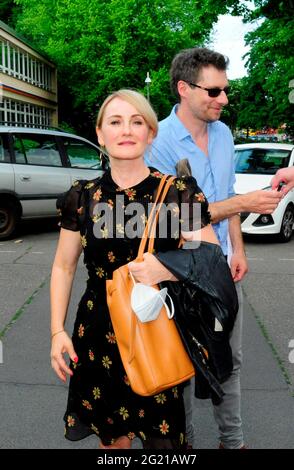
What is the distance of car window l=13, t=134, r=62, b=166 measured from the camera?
33.3 ft

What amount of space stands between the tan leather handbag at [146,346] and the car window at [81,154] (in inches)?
363

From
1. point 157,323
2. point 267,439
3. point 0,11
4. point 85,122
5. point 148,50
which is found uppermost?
point 0,11

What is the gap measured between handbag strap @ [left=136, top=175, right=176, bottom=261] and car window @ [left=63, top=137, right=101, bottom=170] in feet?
29.6

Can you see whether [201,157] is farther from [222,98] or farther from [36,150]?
[36,150]

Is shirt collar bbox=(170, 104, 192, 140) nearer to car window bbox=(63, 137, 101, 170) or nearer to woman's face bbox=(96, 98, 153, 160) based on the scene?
woman's face bbox=(96, 98, 153, 160)

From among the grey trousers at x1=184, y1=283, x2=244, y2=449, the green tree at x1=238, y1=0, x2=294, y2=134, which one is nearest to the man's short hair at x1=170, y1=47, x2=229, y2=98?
the grey trousers at x1=184, y1=283, x2=244, y2=449

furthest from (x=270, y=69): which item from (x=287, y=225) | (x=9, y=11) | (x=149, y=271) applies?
(x=149, y=271)

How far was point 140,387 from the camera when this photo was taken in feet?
6.28

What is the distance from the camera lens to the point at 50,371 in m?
4.36

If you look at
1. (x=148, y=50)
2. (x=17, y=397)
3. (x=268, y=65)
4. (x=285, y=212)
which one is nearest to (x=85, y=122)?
(x=148, y=50)

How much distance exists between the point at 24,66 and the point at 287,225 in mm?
28033

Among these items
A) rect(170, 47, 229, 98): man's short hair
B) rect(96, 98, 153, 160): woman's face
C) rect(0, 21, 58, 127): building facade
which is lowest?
rect(96, 98, 153, 160): woman's face

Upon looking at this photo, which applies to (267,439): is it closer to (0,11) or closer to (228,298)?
(228,298)

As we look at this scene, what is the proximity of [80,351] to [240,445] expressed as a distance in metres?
1.17
